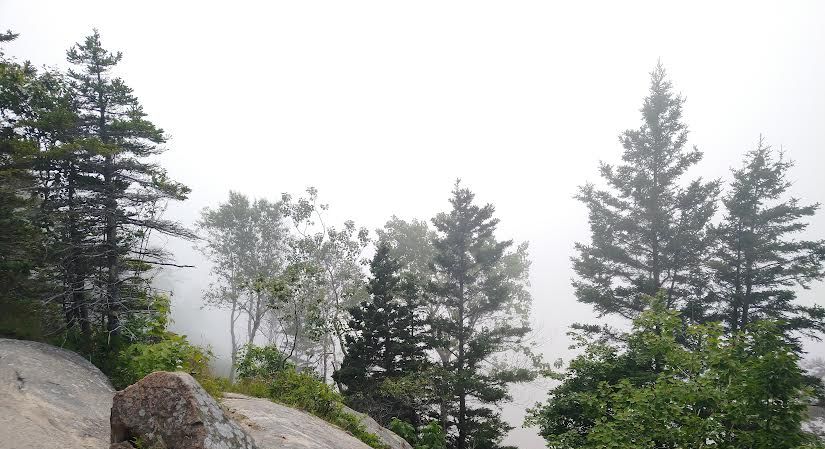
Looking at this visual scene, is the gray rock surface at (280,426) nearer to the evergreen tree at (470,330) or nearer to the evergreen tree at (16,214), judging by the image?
the evergreen tree at (16,214)

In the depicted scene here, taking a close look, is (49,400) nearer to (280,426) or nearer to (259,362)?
(280,426)

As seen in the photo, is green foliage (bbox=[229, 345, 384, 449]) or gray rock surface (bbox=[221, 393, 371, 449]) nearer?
gray rock surface (bbox=[221, 393, 371, 449])

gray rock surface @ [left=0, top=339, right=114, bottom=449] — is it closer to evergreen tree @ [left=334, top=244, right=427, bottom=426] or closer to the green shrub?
the green shrub

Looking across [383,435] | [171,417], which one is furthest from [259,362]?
[171,417]

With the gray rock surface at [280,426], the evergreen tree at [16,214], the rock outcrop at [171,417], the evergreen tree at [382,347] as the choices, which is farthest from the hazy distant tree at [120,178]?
the evergreen tree at [382,347]

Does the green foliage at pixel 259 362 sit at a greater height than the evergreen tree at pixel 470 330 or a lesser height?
lesser

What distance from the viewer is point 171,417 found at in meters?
4.54

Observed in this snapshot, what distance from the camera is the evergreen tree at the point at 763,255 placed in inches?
691

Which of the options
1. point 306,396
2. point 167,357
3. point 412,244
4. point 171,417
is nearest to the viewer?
point 171,417

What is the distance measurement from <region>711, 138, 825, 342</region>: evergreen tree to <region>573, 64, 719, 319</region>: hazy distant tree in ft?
3.37

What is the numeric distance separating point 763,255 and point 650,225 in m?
4.87

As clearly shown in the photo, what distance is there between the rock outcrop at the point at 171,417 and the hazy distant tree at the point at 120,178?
7874 mm

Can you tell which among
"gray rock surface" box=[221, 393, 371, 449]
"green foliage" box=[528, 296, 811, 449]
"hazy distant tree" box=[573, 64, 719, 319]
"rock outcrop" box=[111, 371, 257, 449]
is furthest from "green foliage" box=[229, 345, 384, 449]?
"hazy distant tree" box=[573, 64, 719, 319]

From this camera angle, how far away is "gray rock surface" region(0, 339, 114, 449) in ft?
16.6
